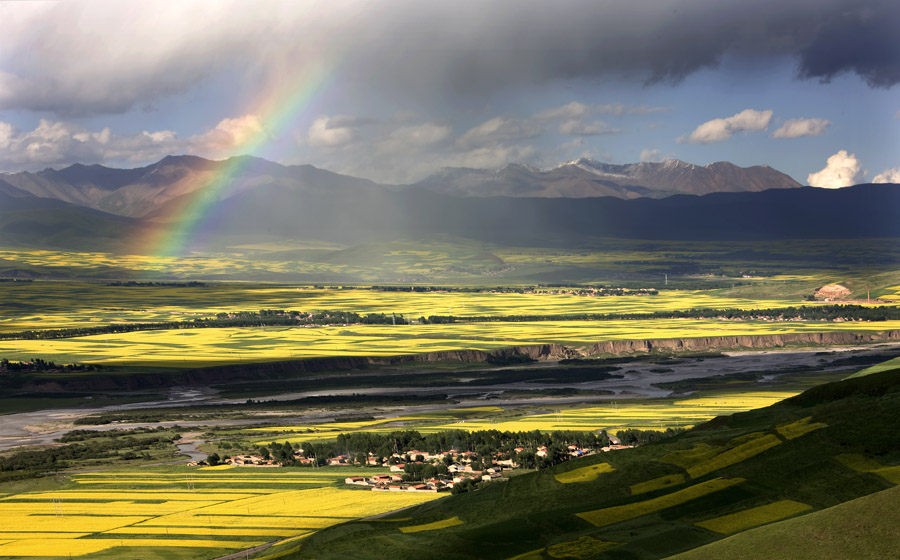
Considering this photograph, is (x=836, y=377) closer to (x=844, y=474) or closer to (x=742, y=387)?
(x=742, y=387)

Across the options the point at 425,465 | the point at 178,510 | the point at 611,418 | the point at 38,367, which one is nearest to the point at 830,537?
the point at 425,465

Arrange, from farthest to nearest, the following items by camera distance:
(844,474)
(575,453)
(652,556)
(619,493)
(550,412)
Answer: (550,412)
(575,453)
(619,493)
(844,474)
(652,556)

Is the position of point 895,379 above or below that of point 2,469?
above

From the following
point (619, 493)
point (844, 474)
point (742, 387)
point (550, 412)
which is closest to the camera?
point (844, 474)

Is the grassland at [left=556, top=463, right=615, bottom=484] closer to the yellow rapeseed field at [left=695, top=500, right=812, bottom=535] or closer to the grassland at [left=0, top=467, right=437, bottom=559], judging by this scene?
the grassland at [left=0, top=467, right=437, bottom=559]

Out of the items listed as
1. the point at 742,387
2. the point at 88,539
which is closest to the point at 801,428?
the point at 88,539

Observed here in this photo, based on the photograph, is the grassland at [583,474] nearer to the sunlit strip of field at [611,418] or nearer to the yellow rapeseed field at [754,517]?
the yellow rapeseed field at [754,517]

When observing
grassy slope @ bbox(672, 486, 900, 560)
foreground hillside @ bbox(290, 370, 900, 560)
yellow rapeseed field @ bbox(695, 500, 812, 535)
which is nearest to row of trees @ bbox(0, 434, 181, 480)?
foreground hillside @ bbox(290, 370, 900, 560)
